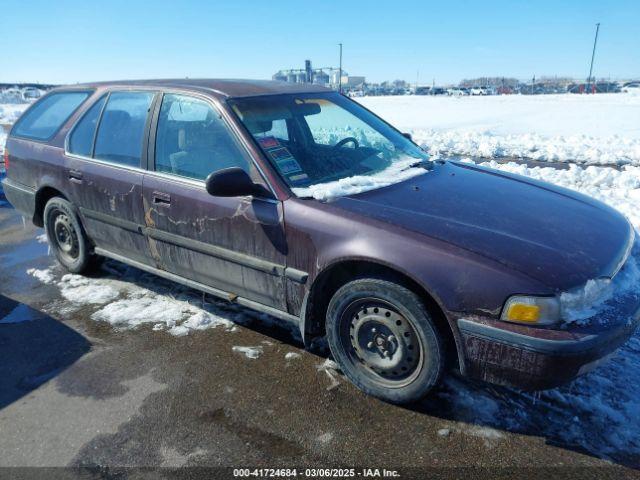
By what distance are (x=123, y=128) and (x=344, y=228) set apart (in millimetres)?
2204

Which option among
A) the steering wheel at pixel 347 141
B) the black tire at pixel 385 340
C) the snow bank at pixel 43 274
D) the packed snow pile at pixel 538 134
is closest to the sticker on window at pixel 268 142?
the steering wheel at pixel 347 141

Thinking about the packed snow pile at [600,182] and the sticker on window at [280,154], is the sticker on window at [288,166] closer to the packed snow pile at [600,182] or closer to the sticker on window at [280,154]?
the sticker on window at [280,154]

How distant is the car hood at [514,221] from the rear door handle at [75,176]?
2463 mm

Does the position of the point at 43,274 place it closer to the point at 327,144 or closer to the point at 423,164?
the point at 327,144

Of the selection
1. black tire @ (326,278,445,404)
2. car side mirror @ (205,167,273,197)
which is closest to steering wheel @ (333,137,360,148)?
car side mirror @ (205,167,273,197)

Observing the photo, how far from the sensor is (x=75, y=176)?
4.02 meters

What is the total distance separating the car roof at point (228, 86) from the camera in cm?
335

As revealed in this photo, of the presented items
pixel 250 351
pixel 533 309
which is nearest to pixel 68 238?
A: pixel 250 351

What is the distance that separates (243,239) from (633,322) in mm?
2130

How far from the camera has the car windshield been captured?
2.95 m

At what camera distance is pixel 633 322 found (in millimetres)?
2326

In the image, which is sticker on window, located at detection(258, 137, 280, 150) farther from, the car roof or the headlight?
the headlight

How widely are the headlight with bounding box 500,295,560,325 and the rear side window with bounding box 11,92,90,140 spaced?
153 inches

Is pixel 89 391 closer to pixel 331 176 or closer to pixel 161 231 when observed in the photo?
pixel 161 231
